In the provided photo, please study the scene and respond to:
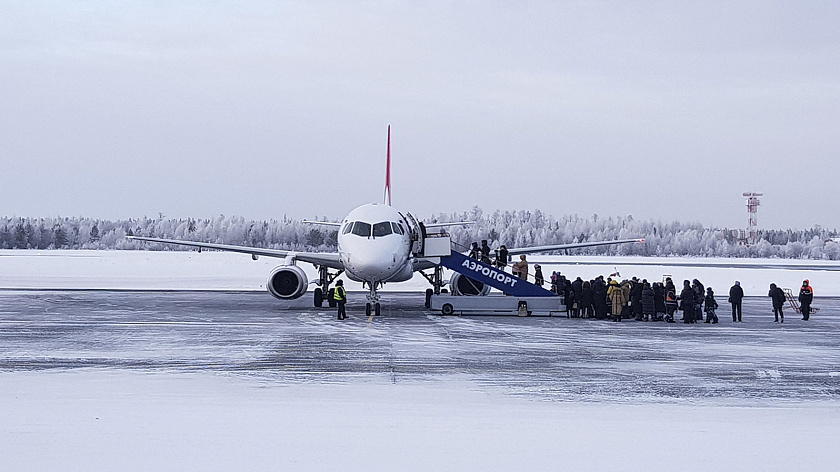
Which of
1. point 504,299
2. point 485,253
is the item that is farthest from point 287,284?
point 504,299

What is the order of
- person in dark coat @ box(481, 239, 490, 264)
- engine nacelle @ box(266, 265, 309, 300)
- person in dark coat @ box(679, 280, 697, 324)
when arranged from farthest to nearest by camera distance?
1. person in dark coat @ box(481, 239, 490, 264)
2. engine nacelle @ box(266, 265, 309, 300)
3. person in dark coat @ box(679, 280, 697, 324)

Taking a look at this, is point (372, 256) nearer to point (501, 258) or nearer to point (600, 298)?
point (501, 258)

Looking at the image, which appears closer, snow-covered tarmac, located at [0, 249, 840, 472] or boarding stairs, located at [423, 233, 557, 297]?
snow-covered tarmac, located at [0, 249, 840, 472]

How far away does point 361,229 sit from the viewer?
90.9ft

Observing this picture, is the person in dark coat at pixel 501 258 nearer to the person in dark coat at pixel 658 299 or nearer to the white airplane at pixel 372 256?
the white airplane at pixel 372 256

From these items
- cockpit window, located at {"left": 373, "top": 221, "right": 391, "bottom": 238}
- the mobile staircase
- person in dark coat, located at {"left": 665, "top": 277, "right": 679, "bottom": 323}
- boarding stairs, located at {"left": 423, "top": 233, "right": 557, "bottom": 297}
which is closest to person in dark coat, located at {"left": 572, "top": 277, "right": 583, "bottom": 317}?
the mobile staircase

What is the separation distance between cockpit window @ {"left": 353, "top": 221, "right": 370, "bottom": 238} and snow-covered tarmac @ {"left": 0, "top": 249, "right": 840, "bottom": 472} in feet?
18.6

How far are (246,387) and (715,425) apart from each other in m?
6.09

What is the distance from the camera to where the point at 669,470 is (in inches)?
314

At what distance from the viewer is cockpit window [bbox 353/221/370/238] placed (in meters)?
27.6

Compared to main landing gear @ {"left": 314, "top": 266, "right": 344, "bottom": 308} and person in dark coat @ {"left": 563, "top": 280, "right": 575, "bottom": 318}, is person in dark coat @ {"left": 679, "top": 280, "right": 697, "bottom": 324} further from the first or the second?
main landing gear @ {"left": 314, "top": 266, "right": 344, "bottom": 308}

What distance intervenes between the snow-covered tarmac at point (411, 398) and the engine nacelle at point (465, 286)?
9.60m

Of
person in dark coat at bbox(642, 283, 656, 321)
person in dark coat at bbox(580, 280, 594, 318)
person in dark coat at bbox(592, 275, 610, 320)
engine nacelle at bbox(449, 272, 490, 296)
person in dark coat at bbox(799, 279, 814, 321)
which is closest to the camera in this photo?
person in dark coat at bbox(642, 283, 656, 321)

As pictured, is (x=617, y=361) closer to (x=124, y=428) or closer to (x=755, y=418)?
(x=755, y=418)
